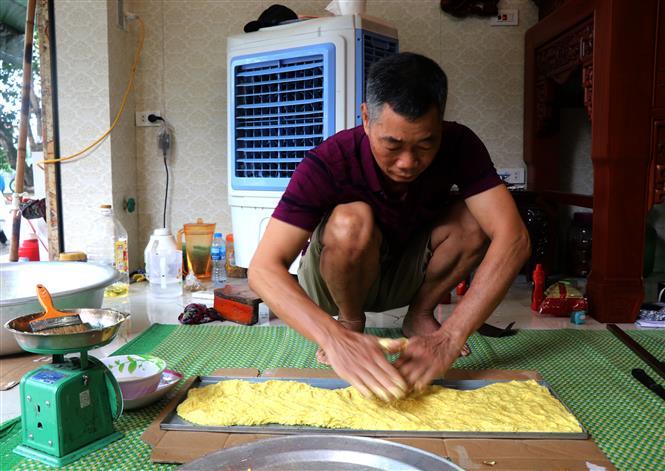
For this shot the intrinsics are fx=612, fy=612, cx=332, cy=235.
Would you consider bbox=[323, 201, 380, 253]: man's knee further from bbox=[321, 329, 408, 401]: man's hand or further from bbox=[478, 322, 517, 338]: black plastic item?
bbox=[478, 322, 517, 338]: black plastic item

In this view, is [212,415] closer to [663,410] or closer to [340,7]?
[663,410]

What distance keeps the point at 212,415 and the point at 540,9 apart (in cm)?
297

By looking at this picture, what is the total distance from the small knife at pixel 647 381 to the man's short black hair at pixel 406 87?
0.94 metres

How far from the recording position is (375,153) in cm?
147

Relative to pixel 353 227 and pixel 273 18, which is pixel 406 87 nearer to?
pixel 353 227

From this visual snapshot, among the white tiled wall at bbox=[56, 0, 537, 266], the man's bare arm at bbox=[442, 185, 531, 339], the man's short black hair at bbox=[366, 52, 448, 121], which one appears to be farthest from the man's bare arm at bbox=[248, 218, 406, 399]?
the white tiled wall at bbox=[56, 0, 537, 266]

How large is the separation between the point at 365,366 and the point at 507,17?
2.83 metres

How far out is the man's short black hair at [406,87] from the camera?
4.38 ft

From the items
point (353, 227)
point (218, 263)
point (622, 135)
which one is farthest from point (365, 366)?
point (218, 263)

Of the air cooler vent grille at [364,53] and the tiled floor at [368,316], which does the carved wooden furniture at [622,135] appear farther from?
the air cooler vent grille at [364,53]

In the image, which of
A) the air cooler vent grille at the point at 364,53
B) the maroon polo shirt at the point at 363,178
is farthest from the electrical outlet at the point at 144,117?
the maroon polo shirt at the point at 363,178

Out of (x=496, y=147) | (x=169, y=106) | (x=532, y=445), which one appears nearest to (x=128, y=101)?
(x=169, y=106)

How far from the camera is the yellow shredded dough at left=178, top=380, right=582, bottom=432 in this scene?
131 cm

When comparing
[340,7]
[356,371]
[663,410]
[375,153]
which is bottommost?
[663,410]
